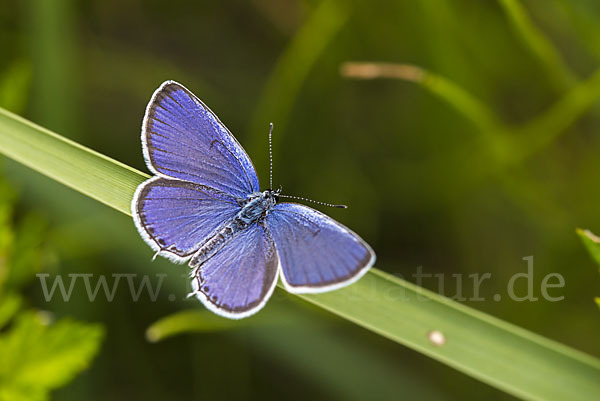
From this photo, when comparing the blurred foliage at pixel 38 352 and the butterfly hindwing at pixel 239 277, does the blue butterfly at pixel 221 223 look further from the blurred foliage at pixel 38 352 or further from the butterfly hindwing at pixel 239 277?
the blurred foliage at pixel 38 352

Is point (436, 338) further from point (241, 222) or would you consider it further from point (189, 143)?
point (189, 143)

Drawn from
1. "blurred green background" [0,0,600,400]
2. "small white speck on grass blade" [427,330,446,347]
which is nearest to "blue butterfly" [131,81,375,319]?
"small white speck on grass blade" [427,330,446,347]

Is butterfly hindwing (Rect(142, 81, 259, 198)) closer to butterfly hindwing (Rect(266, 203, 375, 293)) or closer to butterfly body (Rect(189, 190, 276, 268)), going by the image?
butterfly body (Rect(189, 190, 276, 268))

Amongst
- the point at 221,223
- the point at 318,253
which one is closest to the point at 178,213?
the point at 221,223

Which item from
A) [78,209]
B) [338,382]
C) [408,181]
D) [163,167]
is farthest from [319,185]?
[163,167]

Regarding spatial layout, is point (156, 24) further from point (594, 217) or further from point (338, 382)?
point (594, 217)

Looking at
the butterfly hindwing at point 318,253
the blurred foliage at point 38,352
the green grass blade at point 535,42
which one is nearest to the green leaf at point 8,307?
the blurred foliage at point 38,352
